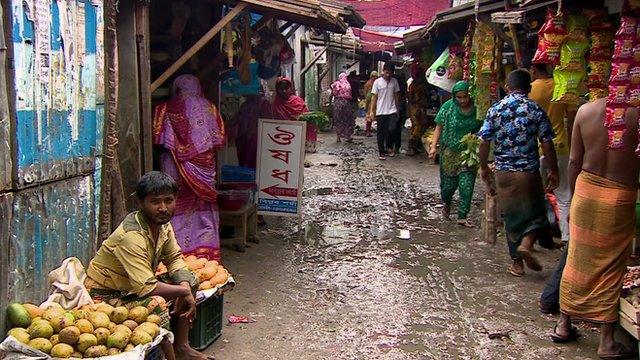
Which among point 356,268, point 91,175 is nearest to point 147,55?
point 91,175

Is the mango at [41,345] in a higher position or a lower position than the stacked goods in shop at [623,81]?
lower

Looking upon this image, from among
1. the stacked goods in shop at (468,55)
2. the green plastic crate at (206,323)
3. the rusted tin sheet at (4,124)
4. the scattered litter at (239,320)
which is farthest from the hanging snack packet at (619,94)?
the stacked goods in shop at (468,55)

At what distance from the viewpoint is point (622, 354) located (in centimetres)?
482

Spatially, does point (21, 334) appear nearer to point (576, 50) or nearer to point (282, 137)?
point (576, 50)

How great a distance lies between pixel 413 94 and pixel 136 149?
11.5 metres

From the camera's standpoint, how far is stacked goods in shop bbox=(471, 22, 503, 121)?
28.8ft

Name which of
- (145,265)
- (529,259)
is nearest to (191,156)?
(145,265)

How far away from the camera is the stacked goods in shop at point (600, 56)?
17.5ft

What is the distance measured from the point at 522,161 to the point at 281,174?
2897 millimetres

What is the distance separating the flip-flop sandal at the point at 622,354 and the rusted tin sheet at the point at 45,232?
3.55m

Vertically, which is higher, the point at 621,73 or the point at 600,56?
the point at 600,56

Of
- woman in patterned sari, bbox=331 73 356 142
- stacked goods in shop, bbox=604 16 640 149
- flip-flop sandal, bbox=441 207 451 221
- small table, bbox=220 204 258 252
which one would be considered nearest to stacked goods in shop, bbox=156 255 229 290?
small table, bbox=220 204 258 252

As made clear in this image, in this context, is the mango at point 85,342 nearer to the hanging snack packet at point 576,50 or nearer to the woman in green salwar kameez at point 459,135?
the hanging snack packet at point 576,50

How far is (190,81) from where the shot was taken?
6.75 metres
